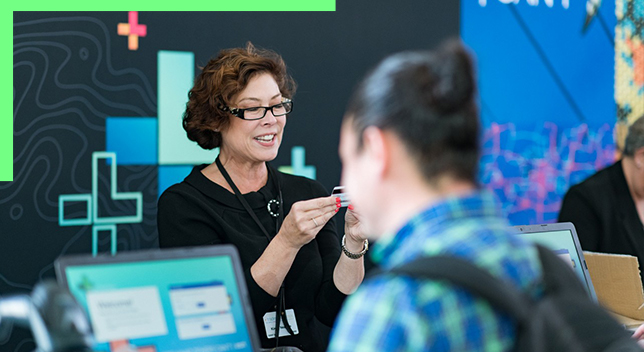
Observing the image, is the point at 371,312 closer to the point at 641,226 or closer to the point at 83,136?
the point at 83,136

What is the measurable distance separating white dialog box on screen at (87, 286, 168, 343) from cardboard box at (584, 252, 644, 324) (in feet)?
5.09

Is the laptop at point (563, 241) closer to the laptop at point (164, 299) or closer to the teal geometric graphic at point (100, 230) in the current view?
the laptop at point (164, 299)

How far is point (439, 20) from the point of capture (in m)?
3.62

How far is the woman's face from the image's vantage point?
7.91 feet

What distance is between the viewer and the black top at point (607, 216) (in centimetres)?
304

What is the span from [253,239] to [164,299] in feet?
2.96

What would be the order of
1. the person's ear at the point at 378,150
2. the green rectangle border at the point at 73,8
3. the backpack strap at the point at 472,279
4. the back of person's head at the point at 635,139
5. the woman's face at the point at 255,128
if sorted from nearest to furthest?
the backpack strap at the point at 472,279, the person's ear at the point at 378,150, the woman's face at the point at 255,128, the green rectangle border at the point at 73,8, the back of person's head at the point at 635,139

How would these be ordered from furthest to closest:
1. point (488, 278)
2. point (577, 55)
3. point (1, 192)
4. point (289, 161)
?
point (577, 55) < point (289, 161) < point (1, 192) < point (488, 278)

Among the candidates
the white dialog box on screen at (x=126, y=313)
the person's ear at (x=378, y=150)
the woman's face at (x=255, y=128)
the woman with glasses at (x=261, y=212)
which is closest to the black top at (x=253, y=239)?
the woman with glasses at (x=261, y=212)

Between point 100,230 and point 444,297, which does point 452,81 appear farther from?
point 100,230

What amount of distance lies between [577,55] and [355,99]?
334 cm

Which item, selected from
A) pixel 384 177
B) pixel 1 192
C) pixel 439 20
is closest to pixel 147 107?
pixel 1 192

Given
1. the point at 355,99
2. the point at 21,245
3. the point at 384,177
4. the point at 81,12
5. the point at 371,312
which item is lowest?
the point at 21,245

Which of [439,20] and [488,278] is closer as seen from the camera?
[488,278]
